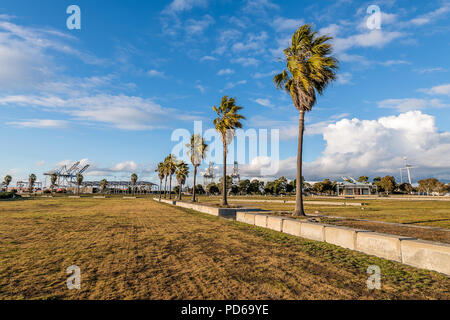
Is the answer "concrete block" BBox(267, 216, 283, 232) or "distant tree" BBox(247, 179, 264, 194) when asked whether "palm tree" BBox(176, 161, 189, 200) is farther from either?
"distant tree" BBox(247, 179, 264, 194)

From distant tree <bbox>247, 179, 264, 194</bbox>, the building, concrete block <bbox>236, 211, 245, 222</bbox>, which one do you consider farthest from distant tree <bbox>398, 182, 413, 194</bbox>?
concrete block <bbox>236, 211, 245, 222</bbox>

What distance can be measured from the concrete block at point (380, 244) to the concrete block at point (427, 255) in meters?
0.20

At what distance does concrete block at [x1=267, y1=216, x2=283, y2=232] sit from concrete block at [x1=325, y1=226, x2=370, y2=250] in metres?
3.04

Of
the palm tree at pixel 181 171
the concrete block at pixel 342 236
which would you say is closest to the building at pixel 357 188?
the palm tree at pixel 181 171

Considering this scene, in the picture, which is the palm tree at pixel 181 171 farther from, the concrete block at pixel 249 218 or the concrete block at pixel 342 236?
the concrete block at pixel 342 236

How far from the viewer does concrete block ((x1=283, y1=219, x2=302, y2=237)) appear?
35.7ft

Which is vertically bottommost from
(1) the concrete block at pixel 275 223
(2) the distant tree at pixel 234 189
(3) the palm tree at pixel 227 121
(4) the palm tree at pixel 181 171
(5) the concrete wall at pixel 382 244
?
(2) the distant tree at pixel 234 189

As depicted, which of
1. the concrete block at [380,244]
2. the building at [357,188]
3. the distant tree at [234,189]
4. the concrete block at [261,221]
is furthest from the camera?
the distant tree at [234,189]

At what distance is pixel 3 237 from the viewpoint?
1010 cm

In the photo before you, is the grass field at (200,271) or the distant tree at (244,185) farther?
the distant tree at (244,185)

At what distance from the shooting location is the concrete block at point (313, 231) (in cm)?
964

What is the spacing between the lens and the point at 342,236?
8.66 meters
